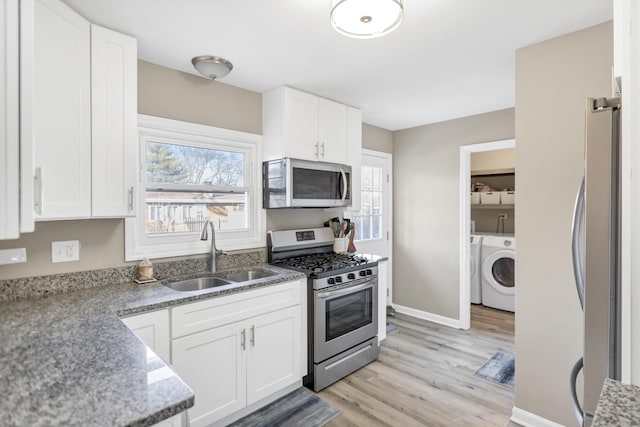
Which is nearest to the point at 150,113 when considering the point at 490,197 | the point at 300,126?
the point at 300,126

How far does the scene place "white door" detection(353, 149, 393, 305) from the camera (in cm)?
410

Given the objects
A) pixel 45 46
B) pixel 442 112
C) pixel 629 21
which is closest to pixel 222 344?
pixel 45 46

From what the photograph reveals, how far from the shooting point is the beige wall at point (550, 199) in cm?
194

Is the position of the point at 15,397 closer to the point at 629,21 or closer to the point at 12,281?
the point at 12,281

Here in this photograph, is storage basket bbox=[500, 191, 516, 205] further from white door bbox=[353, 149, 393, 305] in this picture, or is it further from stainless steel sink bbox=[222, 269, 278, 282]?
stainless steel sink bbox=[222, 269, 278, 282]

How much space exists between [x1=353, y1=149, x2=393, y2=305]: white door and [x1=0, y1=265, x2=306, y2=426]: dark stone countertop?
2929 millimetres

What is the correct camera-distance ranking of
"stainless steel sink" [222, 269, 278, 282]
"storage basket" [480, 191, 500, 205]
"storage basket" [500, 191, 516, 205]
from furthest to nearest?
1. "storage basket" [480, 191, 500, 205]
2. "storage basket" [500, 191, 516, 205]
3. "stainless steel sink" [222, 269, 278, 282]

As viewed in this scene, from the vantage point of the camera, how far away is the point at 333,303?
264cm

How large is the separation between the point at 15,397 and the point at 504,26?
101 inches

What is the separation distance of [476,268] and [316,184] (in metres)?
2.87

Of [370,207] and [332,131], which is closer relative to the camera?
[332,131]

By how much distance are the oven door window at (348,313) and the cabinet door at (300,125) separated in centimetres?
125

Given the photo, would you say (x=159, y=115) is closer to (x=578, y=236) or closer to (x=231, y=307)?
(x=231, y=307)

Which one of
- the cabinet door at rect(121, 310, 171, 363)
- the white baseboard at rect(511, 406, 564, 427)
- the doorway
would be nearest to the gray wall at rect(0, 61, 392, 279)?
the cabinet door at rect(121, 310, 171, 363)
